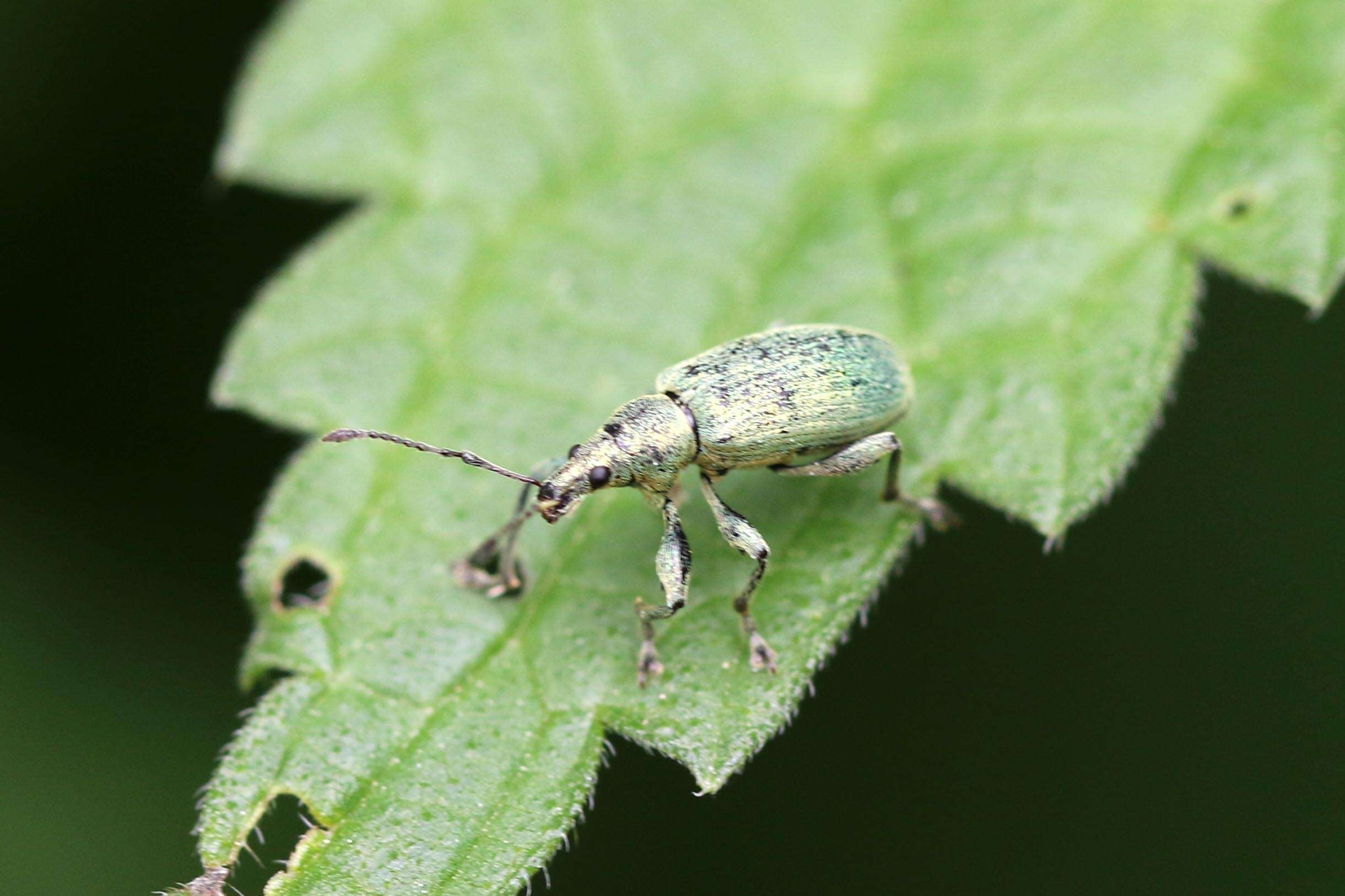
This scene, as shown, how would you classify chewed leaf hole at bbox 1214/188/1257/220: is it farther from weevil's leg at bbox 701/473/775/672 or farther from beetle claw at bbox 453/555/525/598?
beetle claw at bbox 453/555/525/598

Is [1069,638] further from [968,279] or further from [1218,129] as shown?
[1218,129]

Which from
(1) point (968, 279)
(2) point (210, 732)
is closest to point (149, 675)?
(2) point (210, 732)

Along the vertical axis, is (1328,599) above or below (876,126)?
below

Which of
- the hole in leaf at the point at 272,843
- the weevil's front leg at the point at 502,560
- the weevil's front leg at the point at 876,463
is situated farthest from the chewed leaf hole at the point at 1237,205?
the hole in leaf at the point at 272,843

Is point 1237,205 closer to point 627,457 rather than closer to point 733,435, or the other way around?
point 733,435

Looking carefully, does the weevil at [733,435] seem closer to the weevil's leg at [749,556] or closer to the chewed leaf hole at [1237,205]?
the weevil's leg at [749,556]
